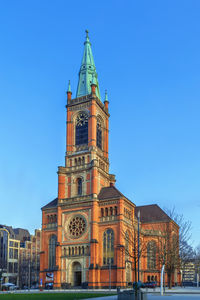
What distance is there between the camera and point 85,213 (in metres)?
73.7

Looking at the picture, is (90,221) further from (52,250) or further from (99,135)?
(99,135)

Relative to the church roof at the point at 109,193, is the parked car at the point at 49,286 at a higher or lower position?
lower

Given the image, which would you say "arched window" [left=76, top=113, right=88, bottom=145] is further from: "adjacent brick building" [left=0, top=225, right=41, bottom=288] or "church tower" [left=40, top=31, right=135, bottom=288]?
"adjacent brick building" [left=0, top=225, right=41, bottom=288]

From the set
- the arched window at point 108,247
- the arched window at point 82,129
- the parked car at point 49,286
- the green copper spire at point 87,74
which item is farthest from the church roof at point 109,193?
the green copper spire at point 87,74

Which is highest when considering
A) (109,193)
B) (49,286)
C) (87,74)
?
(87,74)

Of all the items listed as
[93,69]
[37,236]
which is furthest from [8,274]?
[93,69]

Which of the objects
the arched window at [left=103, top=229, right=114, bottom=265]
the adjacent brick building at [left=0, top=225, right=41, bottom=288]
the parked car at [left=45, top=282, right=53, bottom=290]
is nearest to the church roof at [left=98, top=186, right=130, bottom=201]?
the arched window at [left=103, top=229, right=114, bottom=265]

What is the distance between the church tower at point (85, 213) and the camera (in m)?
69.4

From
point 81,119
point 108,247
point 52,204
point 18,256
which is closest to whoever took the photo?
point 108,247

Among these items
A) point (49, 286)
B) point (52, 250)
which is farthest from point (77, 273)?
point (52, 250)

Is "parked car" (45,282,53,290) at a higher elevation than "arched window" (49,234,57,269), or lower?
lower

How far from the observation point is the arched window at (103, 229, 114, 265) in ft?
228

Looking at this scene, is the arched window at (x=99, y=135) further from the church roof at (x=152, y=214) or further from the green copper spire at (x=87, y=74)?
the church roof at (x=152, y=214)

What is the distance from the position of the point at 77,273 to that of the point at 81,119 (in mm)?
34497
